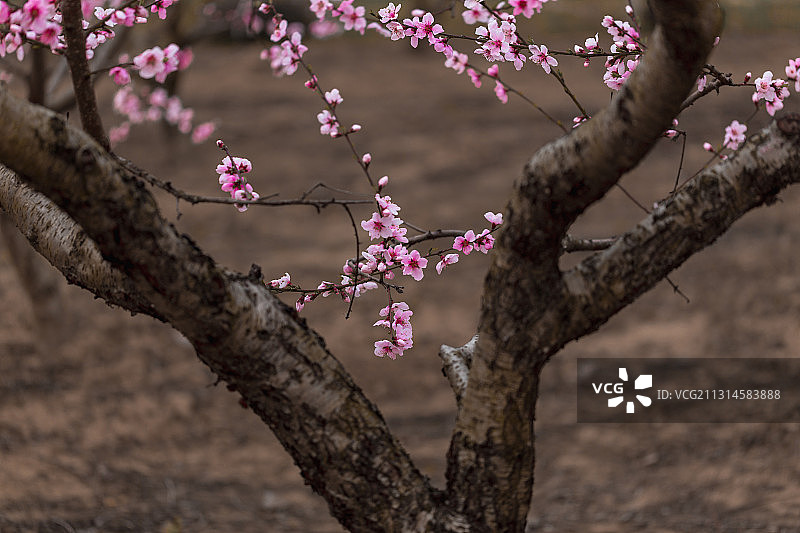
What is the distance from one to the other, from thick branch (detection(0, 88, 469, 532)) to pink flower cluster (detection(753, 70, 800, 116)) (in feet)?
6.45

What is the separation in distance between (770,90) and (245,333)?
2230mm

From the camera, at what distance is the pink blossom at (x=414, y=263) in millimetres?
2771

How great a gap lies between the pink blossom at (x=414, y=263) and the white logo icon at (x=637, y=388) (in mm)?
3685

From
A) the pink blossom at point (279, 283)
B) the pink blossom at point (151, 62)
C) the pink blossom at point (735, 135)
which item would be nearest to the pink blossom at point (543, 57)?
the pink blossom at point (735, 135)

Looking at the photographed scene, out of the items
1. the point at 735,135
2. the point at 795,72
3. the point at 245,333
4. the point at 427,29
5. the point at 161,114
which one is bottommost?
the point at 245,333

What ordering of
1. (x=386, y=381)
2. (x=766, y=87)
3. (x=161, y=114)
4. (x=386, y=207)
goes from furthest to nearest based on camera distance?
(x=161, y=114) < (x=386, y=381) < (x=766, y=87) < (x=386, y=207)

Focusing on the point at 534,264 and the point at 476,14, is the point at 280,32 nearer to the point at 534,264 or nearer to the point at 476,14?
the point at 476,14

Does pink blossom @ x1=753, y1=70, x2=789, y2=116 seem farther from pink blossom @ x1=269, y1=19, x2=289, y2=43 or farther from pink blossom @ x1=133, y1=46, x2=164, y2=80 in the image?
pink blossom @ x1=133, y1=46, x2=164, y2=80

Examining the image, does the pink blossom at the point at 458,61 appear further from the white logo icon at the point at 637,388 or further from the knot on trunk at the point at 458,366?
the white logo icon at the point at 637,388

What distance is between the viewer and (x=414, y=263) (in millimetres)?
2809

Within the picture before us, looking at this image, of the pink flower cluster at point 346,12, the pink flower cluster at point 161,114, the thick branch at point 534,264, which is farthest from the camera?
the pink flower cluster at point 161,114

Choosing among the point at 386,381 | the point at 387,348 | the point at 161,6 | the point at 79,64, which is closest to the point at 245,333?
the point at 387,348

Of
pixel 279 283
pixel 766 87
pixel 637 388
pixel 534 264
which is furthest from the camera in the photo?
pixel 637 388

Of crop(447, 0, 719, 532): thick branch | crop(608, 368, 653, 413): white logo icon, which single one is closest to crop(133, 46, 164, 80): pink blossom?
crop(447, 0, 719, 532): thick branch
